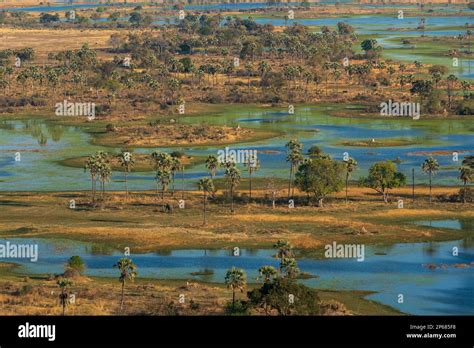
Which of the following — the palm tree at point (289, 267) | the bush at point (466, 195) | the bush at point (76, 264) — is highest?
the bush at point (466, 195)

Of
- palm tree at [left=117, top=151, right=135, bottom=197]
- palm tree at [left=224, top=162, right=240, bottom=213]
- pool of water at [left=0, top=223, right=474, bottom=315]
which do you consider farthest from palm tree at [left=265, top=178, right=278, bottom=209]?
pool of water at [left=0, top=223, right=474, bottom=315]

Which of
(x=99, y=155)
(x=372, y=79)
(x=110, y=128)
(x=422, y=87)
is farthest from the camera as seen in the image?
(x=372, y=79)

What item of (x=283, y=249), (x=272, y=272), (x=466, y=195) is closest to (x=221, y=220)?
(x=283, y=249)

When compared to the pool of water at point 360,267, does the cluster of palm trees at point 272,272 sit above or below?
above

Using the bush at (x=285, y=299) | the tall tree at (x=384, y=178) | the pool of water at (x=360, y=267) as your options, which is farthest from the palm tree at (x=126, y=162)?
the bush at (x=285, y=299)

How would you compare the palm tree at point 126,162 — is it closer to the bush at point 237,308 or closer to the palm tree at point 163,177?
the palm tree at point 163,177

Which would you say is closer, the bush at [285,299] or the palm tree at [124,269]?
the bush at [285,299]

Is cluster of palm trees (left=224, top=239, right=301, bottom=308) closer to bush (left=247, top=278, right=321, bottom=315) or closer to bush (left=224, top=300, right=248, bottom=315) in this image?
bush (left=224, top=300, right=248, bottom=315)

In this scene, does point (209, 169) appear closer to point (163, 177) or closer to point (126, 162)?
point (163, 177)
